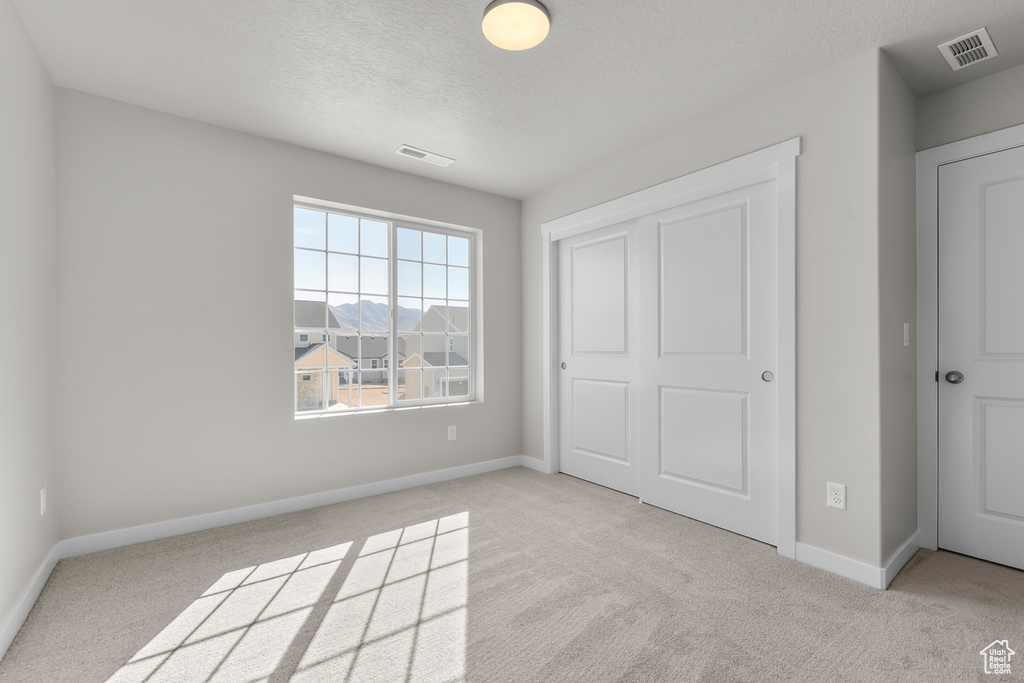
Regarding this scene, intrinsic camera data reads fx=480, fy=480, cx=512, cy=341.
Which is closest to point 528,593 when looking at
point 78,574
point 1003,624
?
point 1003,624

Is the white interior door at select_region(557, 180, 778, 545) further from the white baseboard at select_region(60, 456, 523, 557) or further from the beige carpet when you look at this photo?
the white baseboard at select_region(60, 456, 523, 557)

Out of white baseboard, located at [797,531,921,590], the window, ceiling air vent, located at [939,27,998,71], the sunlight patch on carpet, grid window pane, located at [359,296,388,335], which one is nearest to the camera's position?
the sunlight patch on carpet

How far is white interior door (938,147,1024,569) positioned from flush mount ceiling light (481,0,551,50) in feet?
7.52

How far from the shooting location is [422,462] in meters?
3.91

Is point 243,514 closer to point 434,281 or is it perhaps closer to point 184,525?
point 184,525

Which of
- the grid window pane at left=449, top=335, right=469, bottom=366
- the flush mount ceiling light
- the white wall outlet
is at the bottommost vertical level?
the white wall outlet

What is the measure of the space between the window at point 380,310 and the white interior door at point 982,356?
324 centimetres

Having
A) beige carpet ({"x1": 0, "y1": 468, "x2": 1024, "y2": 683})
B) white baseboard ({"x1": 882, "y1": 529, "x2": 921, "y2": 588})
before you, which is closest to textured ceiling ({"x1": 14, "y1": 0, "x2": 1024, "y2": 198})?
white baseboard ({"x1": 882, "y1": 529, "x2": 921, "y2": 588})

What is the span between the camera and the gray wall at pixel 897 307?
228cm

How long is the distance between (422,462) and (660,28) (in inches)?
129

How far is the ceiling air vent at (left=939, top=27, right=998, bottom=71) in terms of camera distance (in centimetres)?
212

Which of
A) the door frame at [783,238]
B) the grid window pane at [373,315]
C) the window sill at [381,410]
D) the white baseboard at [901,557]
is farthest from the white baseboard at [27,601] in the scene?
the white baseboard at [901,557]

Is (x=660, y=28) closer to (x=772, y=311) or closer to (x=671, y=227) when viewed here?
(x=671, y=227)

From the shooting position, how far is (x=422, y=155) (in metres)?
3.48
